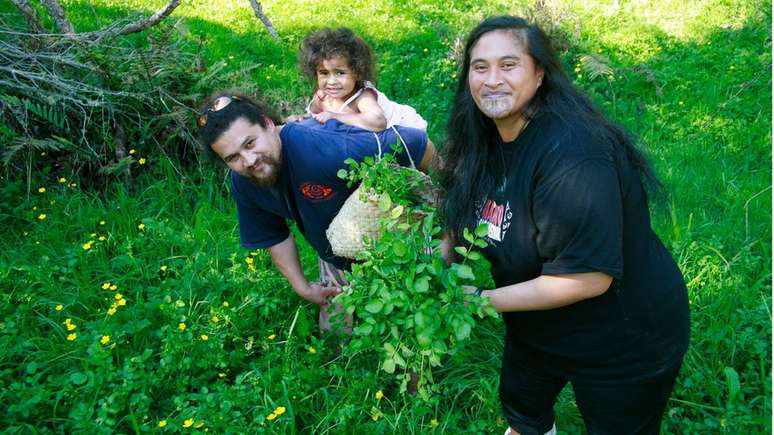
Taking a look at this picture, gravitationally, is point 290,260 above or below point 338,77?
below

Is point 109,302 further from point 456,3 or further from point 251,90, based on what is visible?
point 456,3

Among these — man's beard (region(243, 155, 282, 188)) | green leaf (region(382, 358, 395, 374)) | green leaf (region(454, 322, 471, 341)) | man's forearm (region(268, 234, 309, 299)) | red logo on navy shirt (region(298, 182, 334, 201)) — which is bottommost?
man's forearm (region(268, 234, 309, 299))

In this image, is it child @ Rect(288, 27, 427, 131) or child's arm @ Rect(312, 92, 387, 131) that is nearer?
child's arm @ Rect(312, 92, 387, 131)

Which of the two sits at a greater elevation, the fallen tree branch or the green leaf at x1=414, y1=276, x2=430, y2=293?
the green leaf at x1=414, y1=276, x2=430, y2=293

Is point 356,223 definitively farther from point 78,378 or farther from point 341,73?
point 341,73

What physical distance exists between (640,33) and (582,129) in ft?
19.9

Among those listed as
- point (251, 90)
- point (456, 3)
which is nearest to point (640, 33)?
point (456, 3)

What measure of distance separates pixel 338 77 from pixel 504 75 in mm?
2079

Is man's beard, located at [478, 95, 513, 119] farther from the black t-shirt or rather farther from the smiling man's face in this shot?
the smiling man's face

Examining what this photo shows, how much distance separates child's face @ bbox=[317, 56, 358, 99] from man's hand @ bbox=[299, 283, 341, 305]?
114 centimetres

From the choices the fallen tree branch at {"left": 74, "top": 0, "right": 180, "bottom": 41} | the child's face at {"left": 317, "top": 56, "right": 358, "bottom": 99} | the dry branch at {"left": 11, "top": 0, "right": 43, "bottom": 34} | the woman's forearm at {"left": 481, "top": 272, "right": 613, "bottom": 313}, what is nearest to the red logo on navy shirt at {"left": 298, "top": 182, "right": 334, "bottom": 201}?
the woman's forearm at {"left": 481, "top": 272, "right": 613, "bottom": 313}

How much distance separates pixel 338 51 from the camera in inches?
144

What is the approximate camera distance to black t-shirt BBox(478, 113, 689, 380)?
162cm

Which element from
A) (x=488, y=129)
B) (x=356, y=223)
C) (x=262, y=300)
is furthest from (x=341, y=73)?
(x=488, y=129)
